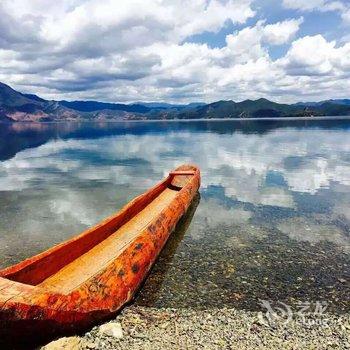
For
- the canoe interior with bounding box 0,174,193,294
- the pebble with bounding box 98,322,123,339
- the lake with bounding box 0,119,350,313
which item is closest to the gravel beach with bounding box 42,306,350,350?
the pebble with bounding box 98,322,123,339

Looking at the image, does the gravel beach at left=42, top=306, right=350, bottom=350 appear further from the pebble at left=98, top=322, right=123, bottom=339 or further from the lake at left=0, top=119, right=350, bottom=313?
A: the lake at left=0, top=119, right=350, bottom=313

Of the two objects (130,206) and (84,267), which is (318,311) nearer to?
(84,267)

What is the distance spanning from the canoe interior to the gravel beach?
138cm

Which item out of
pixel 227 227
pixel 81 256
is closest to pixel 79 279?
pixel 81 256

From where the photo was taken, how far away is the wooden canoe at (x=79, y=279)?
7547 mm

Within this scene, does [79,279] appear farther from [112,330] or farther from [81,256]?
[112,330]

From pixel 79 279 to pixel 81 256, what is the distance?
1.44m

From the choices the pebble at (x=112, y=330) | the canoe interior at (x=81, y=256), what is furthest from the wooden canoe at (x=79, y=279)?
the pebble at (x=112, y=330)

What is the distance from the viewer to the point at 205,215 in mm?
20016

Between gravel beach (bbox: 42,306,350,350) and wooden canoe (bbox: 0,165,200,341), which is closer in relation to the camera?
wooden canoe (bbox: 0,165,200,341)

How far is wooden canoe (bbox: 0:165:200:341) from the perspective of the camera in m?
7.55

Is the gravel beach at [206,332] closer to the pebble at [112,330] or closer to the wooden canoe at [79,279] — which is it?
the pebble at [112,330]

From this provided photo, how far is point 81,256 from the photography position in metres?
11.7

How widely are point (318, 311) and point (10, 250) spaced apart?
11.7 meters
